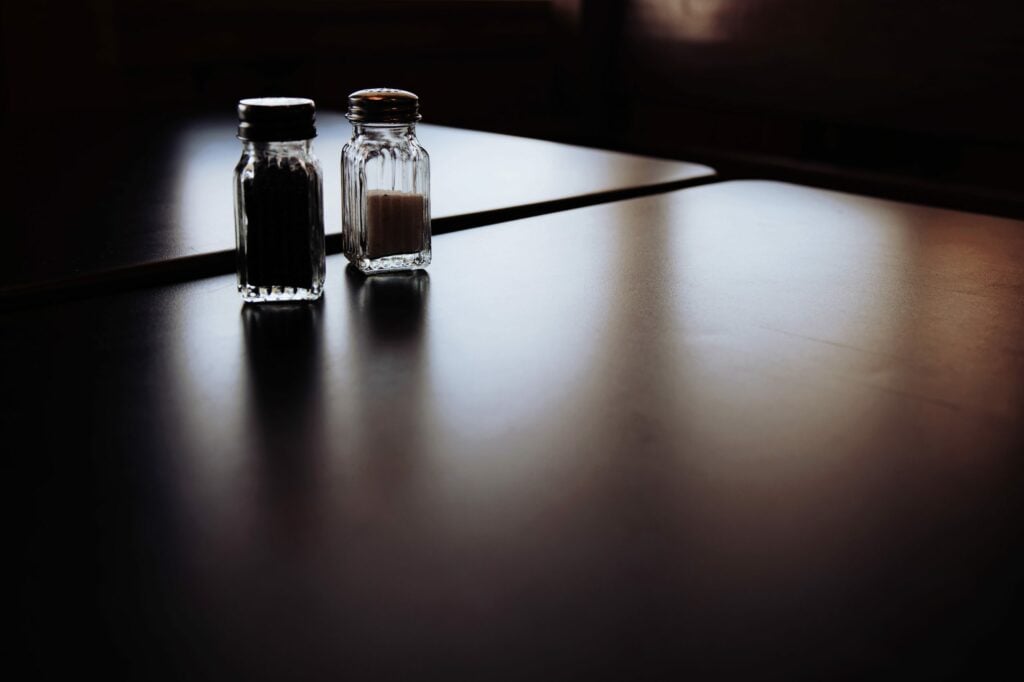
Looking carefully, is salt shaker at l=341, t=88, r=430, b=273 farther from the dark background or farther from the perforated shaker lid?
the dark background

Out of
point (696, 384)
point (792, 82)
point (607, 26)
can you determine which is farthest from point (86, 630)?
point (607, 26)

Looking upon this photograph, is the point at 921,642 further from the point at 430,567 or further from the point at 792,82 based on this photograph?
the point at 792,82

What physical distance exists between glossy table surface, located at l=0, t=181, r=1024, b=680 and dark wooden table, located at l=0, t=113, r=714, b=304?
85 mm

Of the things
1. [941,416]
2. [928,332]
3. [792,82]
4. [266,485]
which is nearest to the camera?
[266,485]

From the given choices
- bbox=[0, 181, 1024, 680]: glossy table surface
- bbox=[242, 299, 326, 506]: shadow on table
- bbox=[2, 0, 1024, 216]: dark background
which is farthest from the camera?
bbox=[2, 0, 1024, 216]: dark background

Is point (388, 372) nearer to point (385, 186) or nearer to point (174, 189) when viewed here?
point (385, 186)

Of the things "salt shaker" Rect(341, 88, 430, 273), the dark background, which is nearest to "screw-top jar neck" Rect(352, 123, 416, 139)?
"salt shaker" Rect(341, 88, 430, 273)

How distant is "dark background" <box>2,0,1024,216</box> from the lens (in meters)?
2.51

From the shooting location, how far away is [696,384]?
24.7 inches

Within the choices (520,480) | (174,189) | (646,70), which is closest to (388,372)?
(520,480)

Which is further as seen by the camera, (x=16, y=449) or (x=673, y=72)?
(x=673, y=72)

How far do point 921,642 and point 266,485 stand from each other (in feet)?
0.91

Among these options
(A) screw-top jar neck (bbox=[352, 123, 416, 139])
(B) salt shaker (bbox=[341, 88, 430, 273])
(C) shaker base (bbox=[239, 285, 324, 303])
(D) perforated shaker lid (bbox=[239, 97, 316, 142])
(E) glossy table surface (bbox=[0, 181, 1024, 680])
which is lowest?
(E) glossy table surface (bbox=[0, 181, 1024, 680])

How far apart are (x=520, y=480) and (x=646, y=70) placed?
9.44ft
